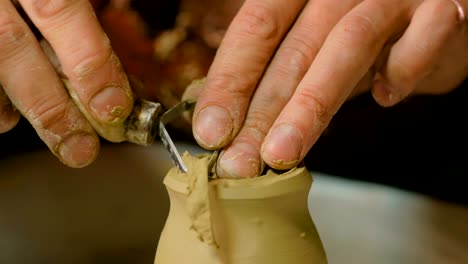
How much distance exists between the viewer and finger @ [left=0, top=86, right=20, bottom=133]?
3.02ft

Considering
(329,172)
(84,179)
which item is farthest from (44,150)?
(329,172)

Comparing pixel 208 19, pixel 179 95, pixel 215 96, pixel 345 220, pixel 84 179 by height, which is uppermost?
pixel 215 96

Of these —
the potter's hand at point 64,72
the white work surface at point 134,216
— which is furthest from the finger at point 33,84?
the white work surface at point 134,216

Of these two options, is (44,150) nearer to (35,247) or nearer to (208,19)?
(35,247)

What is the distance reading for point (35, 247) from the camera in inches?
54.5

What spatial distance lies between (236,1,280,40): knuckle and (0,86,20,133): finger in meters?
0.36

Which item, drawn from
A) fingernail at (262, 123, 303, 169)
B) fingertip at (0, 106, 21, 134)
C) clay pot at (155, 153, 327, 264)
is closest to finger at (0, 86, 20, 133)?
fingertip at (0, 106, 21, 134)

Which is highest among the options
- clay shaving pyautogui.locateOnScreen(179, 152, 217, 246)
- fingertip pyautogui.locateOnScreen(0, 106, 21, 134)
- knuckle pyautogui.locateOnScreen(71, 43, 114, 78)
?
knuckle pyautogui.locateOnScreen(71, 43, 114, 78)

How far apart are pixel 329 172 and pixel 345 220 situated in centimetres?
44

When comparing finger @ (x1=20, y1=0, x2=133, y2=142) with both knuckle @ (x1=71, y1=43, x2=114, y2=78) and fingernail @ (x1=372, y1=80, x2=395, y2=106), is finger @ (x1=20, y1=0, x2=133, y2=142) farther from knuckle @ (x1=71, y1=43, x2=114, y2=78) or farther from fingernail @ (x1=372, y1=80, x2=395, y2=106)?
fingernail @ (x1=372, y1=80, x2=395, y2=106)

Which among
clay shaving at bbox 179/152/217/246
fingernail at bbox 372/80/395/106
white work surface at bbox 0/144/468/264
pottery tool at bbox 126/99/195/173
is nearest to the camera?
clay shaving at bbox 179/152/217/246

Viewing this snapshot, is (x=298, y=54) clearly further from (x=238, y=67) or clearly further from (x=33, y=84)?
(x=33, y=84)

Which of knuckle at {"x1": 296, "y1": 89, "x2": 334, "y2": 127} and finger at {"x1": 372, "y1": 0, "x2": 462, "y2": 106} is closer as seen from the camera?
knuckle at {"x1": 296, "y1": 89, "x2": 334, "y2": 127}

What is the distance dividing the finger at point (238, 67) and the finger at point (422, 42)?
6.7 inches
